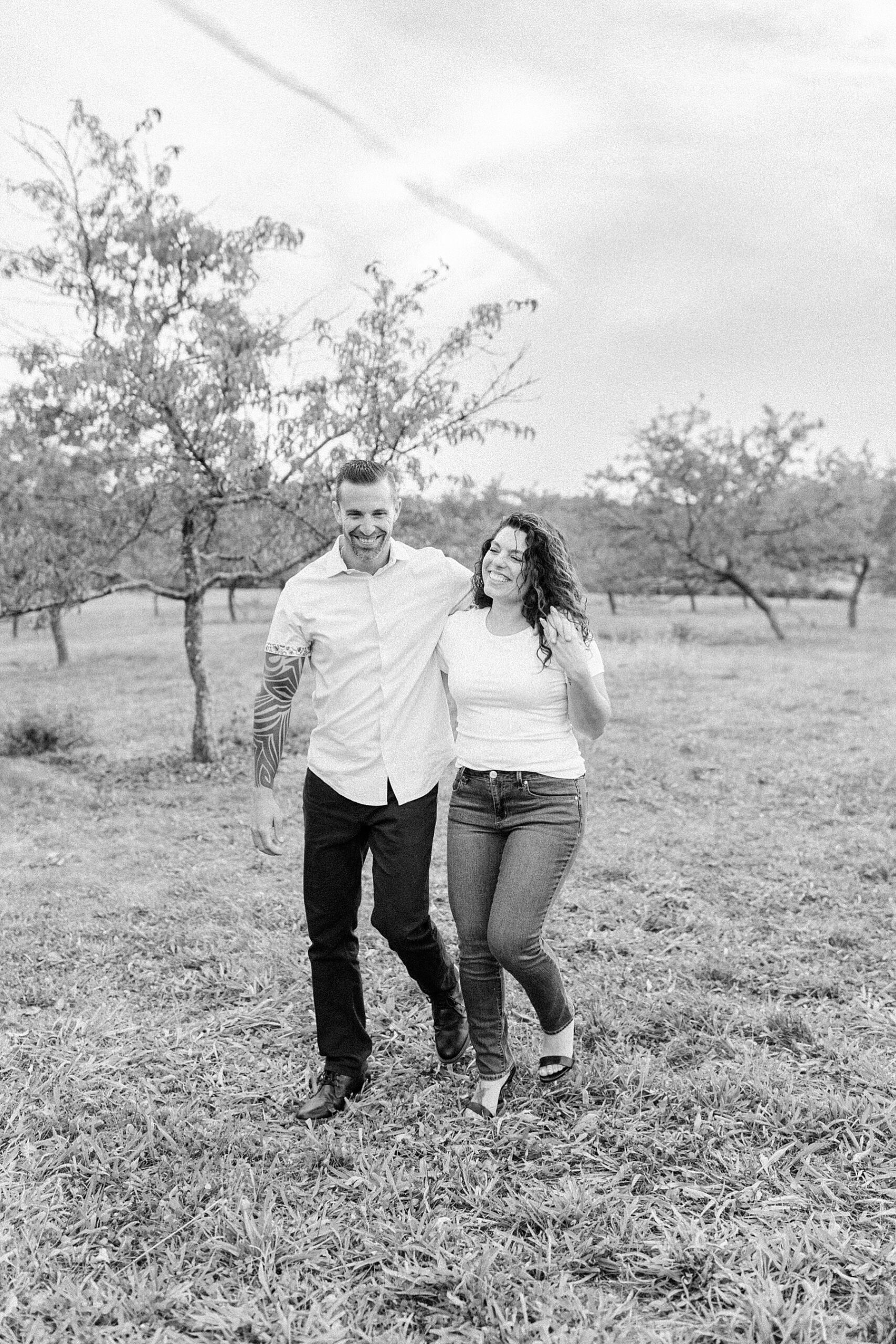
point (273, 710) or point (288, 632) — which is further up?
point (288, 632)

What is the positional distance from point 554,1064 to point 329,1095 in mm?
863

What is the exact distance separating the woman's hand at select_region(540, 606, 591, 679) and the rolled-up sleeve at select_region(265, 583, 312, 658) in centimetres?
91

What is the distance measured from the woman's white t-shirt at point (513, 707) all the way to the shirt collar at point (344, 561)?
16.3 inches

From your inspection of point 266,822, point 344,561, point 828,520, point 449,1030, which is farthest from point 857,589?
point 266,822

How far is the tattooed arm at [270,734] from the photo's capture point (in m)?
3.62

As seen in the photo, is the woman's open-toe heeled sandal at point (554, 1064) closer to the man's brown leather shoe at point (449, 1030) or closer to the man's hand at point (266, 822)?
the man's brown leather shoe at point (449, 1030)

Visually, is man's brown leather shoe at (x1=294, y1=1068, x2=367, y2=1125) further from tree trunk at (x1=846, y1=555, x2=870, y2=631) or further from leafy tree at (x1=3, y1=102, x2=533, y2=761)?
tree trunk at (x1=846, y1=555, x2=870, y2=631)

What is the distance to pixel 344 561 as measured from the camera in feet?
11.6

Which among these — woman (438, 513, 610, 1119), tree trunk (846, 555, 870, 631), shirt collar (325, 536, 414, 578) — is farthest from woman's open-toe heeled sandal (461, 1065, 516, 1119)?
tree trunk (846, 555, 870, 631)

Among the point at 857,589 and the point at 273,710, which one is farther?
the point at 857,589

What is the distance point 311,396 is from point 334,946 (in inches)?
257

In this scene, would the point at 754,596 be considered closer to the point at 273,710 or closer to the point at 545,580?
the point at 545,580

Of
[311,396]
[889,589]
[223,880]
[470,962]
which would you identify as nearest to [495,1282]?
[470,962]

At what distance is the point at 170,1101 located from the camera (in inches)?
144
